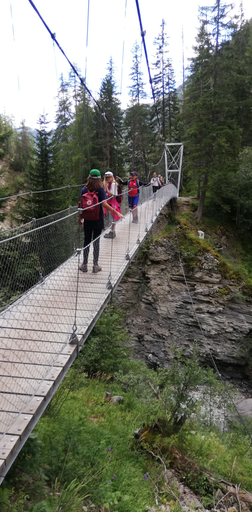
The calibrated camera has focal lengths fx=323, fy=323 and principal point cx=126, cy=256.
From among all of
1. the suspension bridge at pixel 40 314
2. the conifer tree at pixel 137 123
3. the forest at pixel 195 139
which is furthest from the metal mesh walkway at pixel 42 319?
the conifer tree at pixel 137 123

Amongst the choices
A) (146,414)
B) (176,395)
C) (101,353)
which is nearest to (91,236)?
(176,395)

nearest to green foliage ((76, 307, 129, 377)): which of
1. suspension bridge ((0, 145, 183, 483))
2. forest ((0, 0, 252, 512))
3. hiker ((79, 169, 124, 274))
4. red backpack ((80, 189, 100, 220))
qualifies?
forest ((0, 0, 252, 512))

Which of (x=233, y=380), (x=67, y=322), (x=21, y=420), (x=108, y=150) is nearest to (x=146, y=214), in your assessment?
(x=67, y=322)

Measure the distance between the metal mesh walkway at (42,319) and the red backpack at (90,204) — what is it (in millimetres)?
312

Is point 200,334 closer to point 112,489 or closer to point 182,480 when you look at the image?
point 182,480

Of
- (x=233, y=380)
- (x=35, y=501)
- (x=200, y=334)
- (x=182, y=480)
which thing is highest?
(x=35, y=501)

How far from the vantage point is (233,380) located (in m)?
10.0

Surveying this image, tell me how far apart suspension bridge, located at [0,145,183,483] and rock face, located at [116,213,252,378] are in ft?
19.8

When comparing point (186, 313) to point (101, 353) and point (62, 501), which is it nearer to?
point (101, 353)

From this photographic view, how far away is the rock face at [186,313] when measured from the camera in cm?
1014

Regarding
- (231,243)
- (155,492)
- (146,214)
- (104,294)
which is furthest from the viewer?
(231,243)

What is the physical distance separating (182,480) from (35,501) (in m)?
1.77

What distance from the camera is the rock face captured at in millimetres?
10141

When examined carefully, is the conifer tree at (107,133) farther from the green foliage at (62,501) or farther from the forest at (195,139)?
the green foliage at (62,501)
